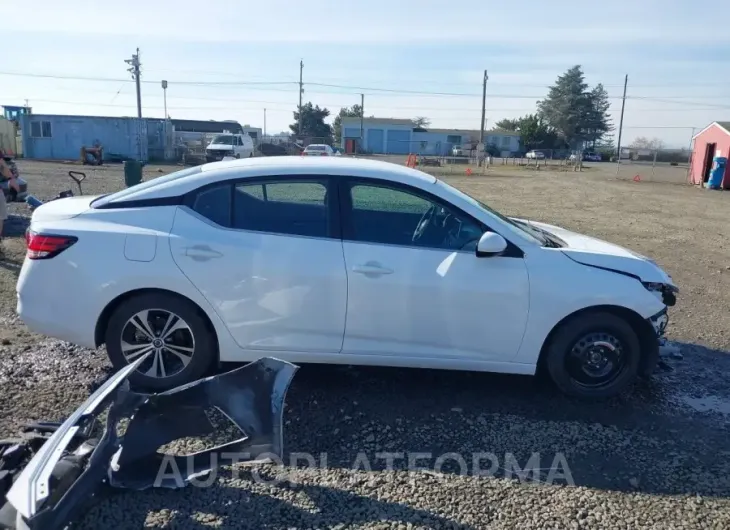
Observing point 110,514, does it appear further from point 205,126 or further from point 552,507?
point 205,126

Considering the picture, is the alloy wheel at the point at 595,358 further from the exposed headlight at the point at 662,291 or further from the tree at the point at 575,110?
the tree at the point at 575,110

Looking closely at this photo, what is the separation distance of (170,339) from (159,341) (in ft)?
0.26

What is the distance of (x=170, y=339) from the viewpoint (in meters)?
4.22

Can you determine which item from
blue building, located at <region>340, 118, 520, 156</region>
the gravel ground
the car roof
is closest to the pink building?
the gravel ground

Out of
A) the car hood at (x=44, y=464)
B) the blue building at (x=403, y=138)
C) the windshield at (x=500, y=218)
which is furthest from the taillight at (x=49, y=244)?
the blue building at (x=403, y=138)

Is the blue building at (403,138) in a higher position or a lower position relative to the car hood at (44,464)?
higher

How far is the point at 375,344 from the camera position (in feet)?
13.9

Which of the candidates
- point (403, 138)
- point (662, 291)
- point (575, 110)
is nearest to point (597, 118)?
point (575, 110)

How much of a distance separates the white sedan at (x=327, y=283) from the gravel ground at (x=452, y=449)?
0.34 meters

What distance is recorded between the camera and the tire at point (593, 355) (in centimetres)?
427

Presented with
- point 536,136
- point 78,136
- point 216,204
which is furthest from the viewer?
point 536,136

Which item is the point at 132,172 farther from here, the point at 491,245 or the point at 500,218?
the point at 491,245

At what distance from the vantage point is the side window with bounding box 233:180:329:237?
4.21 metres

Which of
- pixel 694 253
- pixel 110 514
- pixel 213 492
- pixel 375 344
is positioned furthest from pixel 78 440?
pixel 694 253
